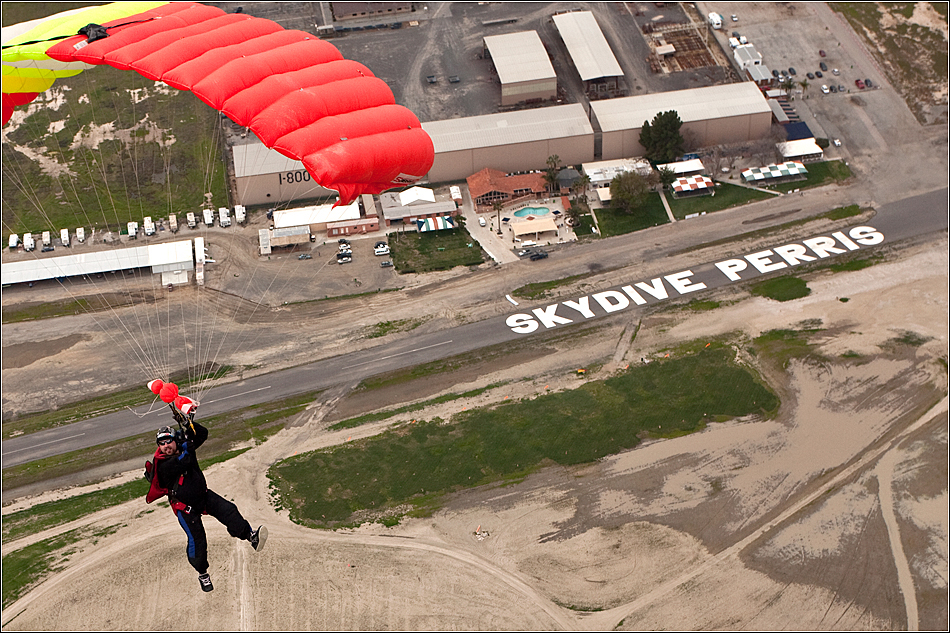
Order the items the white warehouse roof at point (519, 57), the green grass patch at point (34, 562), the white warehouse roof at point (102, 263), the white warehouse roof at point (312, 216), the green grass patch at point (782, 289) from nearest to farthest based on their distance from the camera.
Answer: the green grass patch at point (34, 562), the green grass patch at point (782, 289), the white warehouse roof at point (102, 263), the white warehouse roof at point (312, 216), the white warehouse roof at point (519, 57)

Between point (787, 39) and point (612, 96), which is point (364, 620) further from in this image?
point (787, 39)

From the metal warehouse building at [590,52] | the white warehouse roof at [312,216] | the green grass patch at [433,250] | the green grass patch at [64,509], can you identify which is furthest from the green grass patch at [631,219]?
the green grass patch at [64,509]

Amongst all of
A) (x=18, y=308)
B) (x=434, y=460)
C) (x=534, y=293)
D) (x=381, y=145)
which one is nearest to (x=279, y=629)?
(x=434, y=460)

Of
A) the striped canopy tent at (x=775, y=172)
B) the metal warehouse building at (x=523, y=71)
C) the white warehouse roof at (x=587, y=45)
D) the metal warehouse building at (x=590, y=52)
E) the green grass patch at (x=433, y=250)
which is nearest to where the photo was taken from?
the green grass patch at (x=433, y=250)

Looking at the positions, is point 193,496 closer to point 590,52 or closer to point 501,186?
point 501,186

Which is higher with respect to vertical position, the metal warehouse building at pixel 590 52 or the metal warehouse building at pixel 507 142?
the metal warehouse building at pixel 590 52

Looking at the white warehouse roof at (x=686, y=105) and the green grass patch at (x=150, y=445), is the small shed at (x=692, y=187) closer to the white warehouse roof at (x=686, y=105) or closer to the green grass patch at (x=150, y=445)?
the white warehouse roof at (x=686, y=105)

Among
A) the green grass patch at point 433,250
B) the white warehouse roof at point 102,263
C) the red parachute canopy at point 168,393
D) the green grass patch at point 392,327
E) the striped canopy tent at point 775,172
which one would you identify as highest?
the red parachute canopy at point 168,393

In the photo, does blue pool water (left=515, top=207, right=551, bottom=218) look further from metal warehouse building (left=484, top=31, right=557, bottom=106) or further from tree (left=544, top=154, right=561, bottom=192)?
metal warehouse building (left=484, top=31, right=557, bottom=106)
